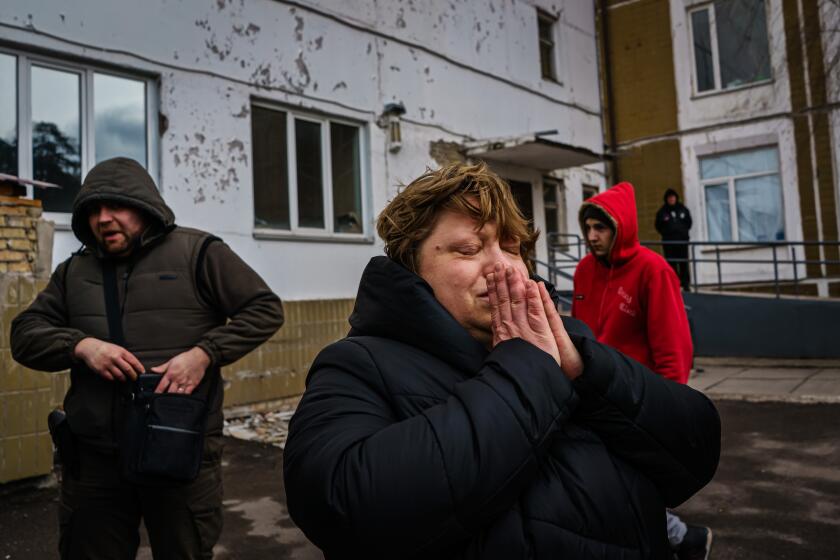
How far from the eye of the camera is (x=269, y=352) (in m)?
7.04

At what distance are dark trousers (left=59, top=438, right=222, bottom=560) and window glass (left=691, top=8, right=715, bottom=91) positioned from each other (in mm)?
14241

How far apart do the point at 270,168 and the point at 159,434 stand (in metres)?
5.59

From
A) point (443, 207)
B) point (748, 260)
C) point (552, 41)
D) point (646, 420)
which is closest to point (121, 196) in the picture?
point (443, 207)

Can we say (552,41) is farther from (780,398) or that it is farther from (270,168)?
(780,398)

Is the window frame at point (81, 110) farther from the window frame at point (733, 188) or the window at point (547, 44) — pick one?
the window frame at point (733, 188)

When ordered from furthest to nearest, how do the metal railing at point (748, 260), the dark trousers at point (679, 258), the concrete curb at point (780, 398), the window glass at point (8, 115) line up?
1. the metal railing at point (748, 260)
2. the dark trousers at point (679, 258)
3. the concrete curb at point (780, 398)
4. the window glass at point (8, 115)

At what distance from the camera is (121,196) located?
247 centimetres

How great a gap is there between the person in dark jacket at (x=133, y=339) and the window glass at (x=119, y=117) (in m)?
3.96

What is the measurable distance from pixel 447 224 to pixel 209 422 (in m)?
1.44

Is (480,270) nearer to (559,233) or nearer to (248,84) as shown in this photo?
(248,84)

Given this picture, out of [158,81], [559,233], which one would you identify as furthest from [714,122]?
[158,81]

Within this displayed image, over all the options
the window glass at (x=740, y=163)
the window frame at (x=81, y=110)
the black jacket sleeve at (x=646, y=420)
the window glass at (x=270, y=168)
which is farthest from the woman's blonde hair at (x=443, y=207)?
the window glass at (x=740, y=163)

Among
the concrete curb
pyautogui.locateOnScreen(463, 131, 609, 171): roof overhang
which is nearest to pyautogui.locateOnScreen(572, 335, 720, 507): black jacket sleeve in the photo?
the concrete curb

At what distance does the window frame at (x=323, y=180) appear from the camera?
24.3ft
